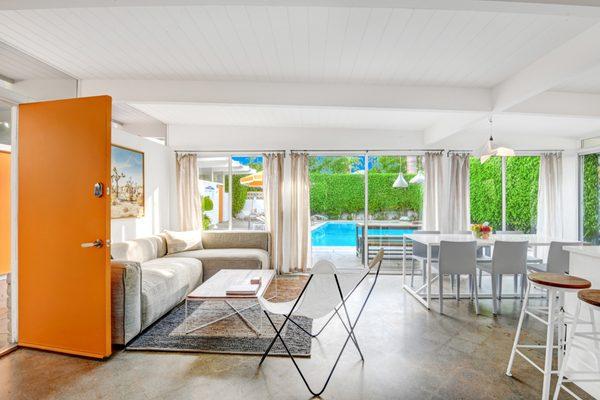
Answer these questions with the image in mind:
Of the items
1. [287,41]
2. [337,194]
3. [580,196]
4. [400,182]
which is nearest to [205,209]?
[337,194]

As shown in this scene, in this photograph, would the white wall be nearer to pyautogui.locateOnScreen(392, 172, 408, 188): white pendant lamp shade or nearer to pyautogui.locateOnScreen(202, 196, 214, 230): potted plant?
pyautogui.locateOnScreen(202, 196, 214, 230): potted plant

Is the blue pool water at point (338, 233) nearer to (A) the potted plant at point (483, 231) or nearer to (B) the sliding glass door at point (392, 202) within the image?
(B) the sliding glass door at point (392, 202)

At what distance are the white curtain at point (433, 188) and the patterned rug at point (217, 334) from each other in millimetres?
3250

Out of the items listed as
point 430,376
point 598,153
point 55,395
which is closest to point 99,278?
point 55,395

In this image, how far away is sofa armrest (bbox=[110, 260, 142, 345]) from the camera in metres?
2.65

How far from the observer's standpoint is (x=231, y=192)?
573 centimetres

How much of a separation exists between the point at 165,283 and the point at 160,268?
0.35 meters

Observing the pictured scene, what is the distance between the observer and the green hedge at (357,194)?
5.66 metres

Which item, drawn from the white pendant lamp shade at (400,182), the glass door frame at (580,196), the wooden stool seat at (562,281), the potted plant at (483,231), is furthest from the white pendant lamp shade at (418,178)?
the wooden stool seat at (562,281)

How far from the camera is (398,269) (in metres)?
5.51

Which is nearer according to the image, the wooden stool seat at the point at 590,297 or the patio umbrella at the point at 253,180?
the wooden stool seat at the point at 590,297

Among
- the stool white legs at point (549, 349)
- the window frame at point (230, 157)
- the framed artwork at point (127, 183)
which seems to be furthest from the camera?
the window frame at point (230, 157)

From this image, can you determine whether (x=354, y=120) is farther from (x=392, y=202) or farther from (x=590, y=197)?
(x=590, y=197)

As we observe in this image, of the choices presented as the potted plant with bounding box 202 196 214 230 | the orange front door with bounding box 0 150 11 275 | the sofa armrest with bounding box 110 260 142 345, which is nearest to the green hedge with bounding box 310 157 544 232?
the potted plant with bounding box 202 196 214 230
